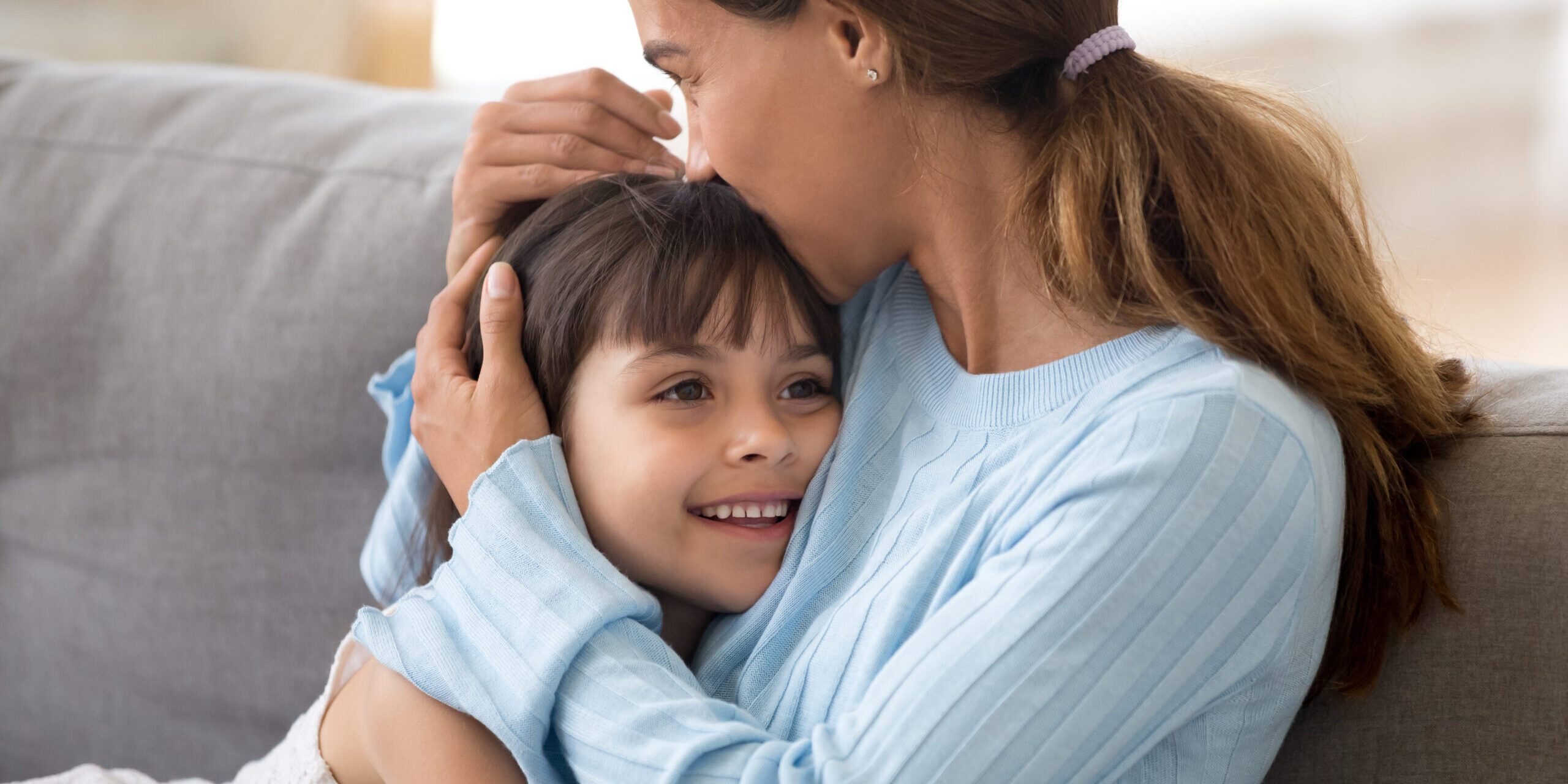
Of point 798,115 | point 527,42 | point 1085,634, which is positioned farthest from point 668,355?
point 527,42

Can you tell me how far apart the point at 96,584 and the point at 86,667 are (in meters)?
0.10

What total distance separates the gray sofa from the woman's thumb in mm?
251

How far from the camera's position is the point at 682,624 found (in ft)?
3.72

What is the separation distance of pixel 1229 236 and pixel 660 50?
0.46 metres

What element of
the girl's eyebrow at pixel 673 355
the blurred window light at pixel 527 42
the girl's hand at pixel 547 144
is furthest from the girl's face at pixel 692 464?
the blurred window light at pixel 527 42

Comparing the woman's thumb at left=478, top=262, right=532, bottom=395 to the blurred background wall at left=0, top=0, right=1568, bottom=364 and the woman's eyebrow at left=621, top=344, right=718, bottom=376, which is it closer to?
the woman's eyebrow at left=621, top=344, right=718, bottom=376

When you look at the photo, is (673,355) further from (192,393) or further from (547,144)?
(192,393)

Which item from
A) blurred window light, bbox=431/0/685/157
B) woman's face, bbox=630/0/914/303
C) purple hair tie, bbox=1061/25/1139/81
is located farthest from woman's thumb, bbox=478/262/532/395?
blurred window light, bbox=431/0/685/157

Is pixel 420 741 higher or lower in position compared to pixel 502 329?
lower

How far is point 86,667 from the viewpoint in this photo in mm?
1436

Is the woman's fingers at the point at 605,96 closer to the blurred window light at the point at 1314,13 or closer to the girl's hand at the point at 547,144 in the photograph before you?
the girl's hand at the point at 547,144

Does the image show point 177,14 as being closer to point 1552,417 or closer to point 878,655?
point 878,655

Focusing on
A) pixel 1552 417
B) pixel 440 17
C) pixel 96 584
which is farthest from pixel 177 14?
pixel 1552 417

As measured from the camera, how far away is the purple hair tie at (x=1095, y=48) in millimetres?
905
